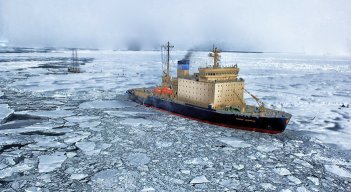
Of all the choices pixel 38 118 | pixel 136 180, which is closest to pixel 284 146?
pixel 136 180

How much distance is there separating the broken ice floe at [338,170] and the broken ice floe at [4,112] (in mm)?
16723

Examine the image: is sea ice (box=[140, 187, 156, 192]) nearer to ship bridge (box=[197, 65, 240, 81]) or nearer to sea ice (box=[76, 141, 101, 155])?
sea ice (box=[76, 141, 101, 155])

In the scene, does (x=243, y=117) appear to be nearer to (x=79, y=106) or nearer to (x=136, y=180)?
(x=136, y=180)

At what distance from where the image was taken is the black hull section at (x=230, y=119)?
14766 mm

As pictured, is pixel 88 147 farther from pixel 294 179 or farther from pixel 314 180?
pixel 314 180

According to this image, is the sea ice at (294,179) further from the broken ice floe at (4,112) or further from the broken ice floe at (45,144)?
the broken ice floe at (4,112)

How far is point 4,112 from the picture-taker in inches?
709

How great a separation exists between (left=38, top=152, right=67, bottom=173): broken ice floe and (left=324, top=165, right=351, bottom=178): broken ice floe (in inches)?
396

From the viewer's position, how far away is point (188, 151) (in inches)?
478

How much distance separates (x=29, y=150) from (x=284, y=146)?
11318 millimetres

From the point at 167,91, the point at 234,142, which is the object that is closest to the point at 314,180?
the point at 234,142

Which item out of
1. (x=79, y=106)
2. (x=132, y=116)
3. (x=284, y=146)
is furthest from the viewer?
(x=79, y=106)

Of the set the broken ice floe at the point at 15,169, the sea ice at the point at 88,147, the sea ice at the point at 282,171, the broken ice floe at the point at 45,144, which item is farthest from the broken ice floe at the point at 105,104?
the sea ice at the point at 282,171

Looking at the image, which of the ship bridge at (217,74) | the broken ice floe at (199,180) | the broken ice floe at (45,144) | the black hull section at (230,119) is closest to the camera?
the broken ice floe at (199,180)
